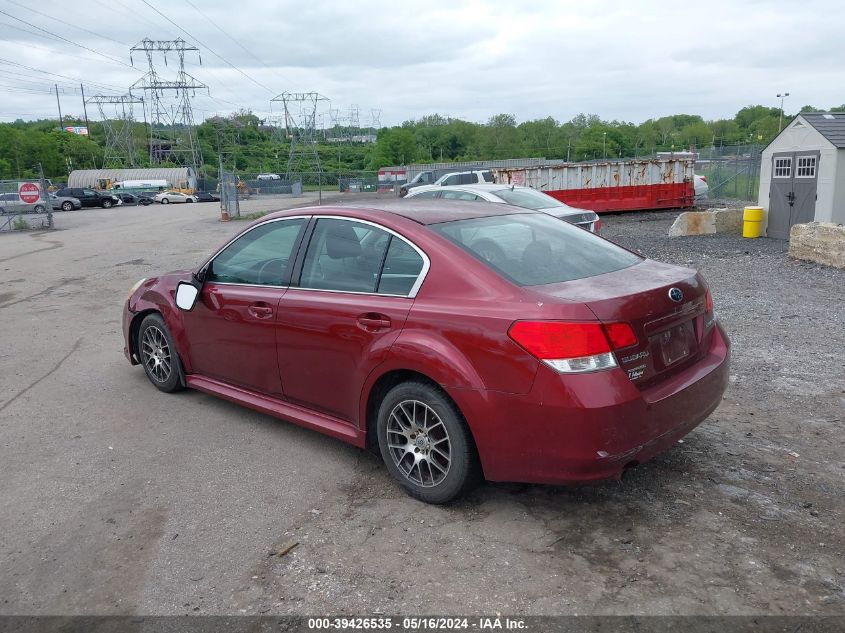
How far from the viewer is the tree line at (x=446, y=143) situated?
92.5m

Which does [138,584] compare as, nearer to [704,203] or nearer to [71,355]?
[71,355]

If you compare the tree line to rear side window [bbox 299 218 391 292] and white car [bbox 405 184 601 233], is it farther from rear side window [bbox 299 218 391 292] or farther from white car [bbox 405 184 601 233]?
rear side window [bbox 299 218 391 292]

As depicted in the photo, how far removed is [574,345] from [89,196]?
177 feet

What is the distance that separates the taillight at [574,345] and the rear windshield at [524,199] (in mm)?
9156

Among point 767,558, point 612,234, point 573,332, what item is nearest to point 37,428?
point 573,332

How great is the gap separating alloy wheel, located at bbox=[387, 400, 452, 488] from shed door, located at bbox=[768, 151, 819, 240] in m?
13.7

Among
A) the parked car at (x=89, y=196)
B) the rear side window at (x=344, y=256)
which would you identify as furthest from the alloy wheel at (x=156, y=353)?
the parked car at (x=89, y=196)

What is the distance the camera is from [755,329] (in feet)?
24.3

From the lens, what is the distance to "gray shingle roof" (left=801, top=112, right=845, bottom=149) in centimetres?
1402

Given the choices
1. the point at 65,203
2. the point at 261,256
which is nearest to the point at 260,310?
the point at 261,256

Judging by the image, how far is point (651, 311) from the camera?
3.46 m

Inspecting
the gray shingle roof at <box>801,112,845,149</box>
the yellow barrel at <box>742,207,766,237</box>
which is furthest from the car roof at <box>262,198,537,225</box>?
the yellow barrel at <box>742,207,766,237</box>

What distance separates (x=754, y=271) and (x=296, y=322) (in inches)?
368

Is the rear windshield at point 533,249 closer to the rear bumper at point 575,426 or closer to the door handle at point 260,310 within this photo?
the rear bumper at point 575,426
